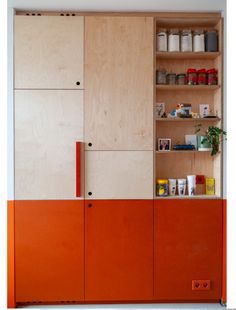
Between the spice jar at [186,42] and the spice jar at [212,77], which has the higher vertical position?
the spice jar at [186,42]

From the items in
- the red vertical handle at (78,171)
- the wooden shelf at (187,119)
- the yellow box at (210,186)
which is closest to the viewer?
the red vertical handle at (78,171)

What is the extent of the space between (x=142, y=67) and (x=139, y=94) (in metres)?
0.25

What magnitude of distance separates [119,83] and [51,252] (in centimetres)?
165

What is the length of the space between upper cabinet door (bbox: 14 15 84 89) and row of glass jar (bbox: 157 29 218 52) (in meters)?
0.76

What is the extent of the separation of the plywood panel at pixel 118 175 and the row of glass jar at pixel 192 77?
733 millimetres

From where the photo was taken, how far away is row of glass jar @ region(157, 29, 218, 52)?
292 centimetres

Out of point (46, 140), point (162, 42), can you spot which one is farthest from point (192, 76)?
point (46, 140)

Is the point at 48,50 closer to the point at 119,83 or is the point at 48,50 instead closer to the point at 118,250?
the point at 119,83

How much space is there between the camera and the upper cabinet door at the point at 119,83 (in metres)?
2.83

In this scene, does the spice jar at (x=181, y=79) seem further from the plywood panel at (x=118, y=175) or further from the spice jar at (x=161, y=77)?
the plywood panel at (x=118, y=175)

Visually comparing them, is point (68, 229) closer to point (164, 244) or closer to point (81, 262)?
point (81, 262)

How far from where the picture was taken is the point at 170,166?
310 centimetres

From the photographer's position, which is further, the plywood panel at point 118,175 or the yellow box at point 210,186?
the yellow box at point 210,186

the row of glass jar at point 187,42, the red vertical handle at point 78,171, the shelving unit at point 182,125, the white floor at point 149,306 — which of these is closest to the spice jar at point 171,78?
the shelving unit at point 182,125
